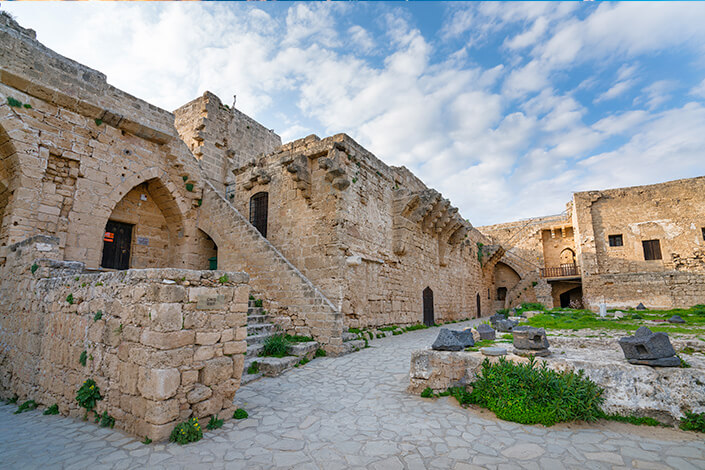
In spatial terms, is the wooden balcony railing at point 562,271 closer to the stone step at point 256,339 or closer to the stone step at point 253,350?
the stone step at point 256,339

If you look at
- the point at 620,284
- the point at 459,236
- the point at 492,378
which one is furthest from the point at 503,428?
the point at 620,284

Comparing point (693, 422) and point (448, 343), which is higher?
point (448, 343)

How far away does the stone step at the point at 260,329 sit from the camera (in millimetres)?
7261

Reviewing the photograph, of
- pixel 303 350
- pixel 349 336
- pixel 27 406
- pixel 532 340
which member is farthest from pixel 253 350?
pixel 532 340

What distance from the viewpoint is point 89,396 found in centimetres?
400

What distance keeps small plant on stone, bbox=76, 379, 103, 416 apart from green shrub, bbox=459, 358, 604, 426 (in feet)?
14.7

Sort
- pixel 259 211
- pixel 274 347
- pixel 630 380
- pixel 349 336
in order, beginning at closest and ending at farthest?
pixel 630 380 → pixel 274 347 → pixel 349 336 → pixel 259 211

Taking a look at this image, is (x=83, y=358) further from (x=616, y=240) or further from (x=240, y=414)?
(x=616, y=240)

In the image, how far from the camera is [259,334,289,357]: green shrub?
6.63 meters

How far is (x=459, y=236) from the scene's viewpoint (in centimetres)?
1612

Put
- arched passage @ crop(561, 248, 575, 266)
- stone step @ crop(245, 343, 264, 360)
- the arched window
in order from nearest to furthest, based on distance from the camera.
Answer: stone step @ crop(245, 343, 264, 360), the arched window, arched passage @ crop(561, 248, 575, 266)

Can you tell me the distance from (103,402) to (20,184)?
6.60 m

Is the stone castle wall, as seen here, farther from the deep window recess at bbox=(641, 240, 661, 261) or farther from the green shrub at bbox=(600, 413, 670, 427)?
the green shrub at bbox=(600, 413, 670, 427)

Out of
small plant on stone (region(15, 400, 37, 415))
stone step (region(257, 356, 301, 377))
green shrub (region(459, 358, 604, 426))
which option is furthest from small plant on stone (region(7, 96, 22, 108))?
green shrub (region(459, 358, 604, 426))
